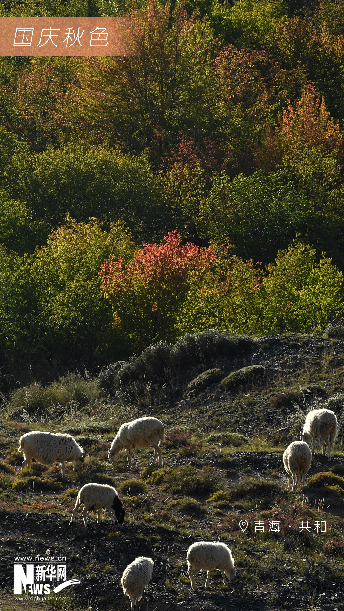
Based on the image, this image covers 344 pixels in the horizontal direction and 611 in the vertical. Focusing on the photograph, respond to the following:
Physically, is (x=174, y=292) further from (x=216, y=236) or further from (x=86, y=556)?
(x=86, y=556)

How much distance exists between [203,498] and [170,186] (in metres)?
38.4

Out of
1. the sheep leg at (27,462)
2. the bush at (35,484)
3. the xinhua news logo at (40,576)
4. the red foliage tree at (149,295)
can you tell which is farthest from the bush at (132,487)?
the red foliage tree at (149,295)

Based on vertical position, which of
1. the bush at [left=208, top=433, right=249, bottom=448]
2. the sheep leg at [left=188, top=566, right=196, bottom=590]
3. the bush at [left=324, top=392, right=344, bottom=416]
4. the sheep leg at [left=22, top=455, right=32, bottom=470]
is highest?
the bush at [left=324, top=392, right=344, bottom=416]

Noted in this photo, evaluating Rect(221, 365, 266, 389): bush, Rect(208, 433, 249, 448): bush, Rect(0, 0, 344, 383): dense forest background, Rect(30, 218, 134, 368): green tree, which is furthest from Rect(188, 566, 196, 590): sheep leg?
Rect(30, 218, 134, 368): green tree

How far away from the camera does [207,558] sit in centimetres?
1359

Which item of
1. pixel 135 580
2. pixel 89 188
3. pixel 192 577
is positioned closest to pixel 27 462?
pixel 192 577

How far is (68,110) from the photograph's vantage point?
63438 millimetres

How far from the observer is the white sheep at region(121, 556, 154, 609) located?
12.7 meters

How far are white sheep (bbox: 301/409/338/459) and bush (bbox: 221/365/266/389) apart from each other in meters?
7.33

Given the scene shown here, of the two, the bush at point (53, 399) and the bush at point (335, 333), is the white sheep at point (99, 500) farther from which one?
the bush at point (335, 333)

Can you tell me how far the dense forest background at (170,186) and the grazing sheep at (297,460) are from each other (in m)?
15.6

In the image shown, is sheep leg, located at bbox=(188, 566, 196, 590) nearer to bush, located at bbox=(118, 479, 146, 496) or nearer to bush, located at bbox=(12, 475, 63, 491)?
bush, located at bbox=(118, 479, 146, 496)

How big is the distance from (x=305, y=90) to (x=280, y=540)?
181 feet

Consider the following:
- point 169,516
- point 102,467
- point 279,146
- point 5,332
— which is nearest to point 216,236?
point 279,146
